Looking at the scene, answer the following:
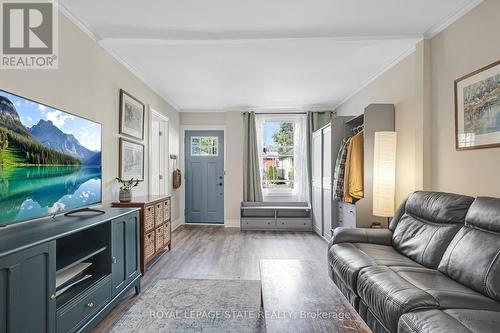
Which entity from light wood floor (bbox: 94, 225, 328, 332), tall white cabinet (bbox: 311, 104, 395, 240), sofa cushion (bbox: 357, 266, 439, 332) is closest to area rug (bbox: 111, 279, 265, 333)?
light wood floor (bbox: 94, 225, 328, 332)

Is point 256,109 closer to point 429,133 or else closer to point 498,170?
point 429,133

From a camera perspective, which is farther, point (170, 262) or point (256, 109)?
point (256, 109)

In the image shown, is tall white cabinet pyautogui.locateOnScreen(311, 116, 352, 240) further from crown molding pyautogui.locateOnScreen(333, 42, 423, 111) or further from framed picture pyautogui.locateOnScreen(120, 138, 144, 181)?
framed picture pyautogui.locateOnScreen(120, 138, 144, 181)

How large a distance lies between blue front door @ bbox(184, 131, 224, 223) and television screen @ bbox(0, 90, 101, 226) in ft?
11.8

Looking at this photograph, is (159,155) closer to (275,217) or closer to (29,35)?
(275,217)

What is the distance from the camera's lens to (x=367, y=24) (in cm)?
261

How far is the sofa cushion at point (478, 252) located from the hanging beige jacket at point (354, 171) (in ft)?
5.40

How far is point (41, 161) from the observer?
6.18 ft

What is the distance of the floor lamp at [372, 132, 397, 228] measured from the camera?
3.18 meters

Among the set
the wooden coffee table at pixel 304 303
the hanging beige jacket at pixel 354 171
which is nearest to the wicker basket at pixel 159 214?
the wooden coffee table at pixel 304 303

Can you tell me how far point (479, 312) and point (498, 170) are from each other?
1203 mm

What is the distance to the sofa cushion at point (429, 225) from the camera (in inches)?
81.4

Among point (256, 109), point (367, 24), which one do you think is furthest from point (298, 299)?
point (256, 109)

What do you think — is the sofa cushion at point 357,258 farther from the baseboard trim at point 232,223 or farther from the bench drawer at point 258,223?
the baseboard trim at point 232,223
